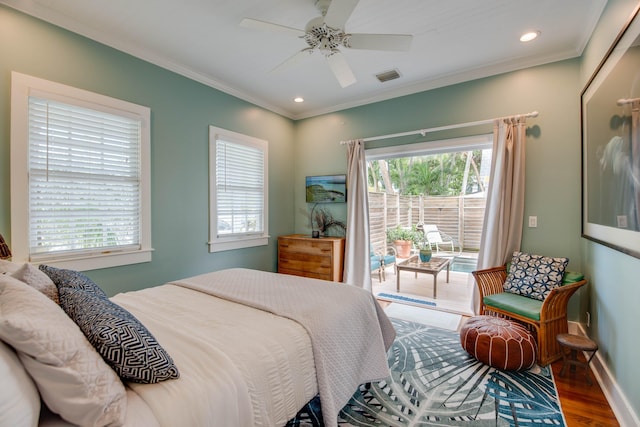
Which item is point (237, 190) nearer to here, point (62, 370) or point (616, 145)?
point (62, 370)

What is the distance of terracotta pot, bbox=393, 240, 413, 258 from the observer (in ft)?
14.2

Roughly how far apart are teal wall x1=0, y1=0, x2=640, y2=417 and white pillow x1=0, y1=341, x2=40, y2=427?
2056mm

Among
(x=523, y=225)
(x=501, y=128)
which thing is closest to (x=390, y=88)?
(x=501, y=128)

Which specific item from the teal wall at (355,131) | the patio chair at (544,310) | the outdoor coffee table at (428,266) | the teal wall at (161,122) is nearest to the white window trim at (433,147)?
the teal wall at (355,131)

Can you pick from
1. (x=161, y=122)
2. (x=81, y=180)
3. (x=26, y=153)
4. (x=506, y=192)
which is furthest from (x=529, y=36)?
(x=26, y=153)

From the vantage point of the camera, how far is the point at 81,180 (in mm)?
2547

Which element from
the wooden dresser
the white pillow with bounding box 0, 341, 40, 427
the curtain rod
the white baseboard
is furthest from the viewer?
the wooden dresser

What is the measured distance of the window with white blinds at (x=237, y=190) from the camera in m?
3.68

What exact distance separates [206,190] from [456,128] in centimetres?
311

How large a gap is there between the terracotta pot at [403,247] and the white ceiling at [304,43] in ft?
6.90

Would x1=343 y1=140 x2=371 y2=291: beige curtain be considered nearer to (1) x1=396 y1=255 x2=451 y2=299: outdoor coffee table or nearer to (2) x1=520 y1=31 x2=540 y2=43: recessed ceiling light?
(1) x1=396 y1=255 x2=451 y2=299: outdoor coffee table

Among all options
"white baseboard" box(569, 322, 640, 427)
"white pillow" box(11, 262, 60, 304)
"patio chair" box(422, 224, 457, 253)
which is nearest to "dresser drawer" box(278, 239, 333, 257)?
"patio chair" box(422, 224, 457, 253)

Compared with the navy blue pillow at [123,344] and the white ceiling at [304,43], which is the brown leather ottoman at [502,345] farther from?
the white ceiling at [304,43]

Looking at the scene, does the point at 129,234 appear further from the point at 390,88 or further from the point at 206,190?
the point at 390,88
